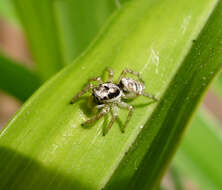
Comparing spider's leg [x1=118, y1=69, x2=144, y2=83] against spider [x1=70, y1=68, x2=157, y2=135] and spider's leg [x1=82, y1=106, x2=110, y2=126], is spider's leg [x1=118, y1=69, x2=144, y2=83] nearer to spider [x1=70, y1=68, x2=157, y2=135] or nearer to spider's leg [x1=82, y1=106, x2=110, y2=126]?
spider [x1=70, y1=68, x2=157, y2=135]

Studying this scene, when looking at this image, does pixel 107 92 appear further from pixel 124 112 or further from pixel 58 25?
pixel 58 25

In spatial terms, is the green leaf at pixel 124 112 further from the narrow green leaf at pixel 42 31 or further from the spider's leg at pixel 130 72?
the narrow green leaf at pixel 42 31

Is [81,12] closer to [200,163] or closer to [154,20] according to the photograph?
[154,20]

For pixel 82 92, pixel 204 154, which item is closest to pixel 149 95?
pixel 82 92

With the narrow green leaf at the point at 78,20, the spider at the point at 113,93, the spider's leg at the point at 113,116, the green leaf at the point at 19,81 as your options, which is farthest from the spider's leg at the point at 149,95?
the green leaf at the point at 19,81

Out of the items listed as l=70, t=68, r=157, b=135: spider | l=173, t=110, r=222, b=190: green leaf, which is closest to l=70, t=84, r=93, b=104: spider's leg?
l=70, t=68, r=157, b=135: spider

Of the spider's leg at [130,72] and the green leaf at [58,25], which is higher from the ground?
the green leaf at [58,25]
